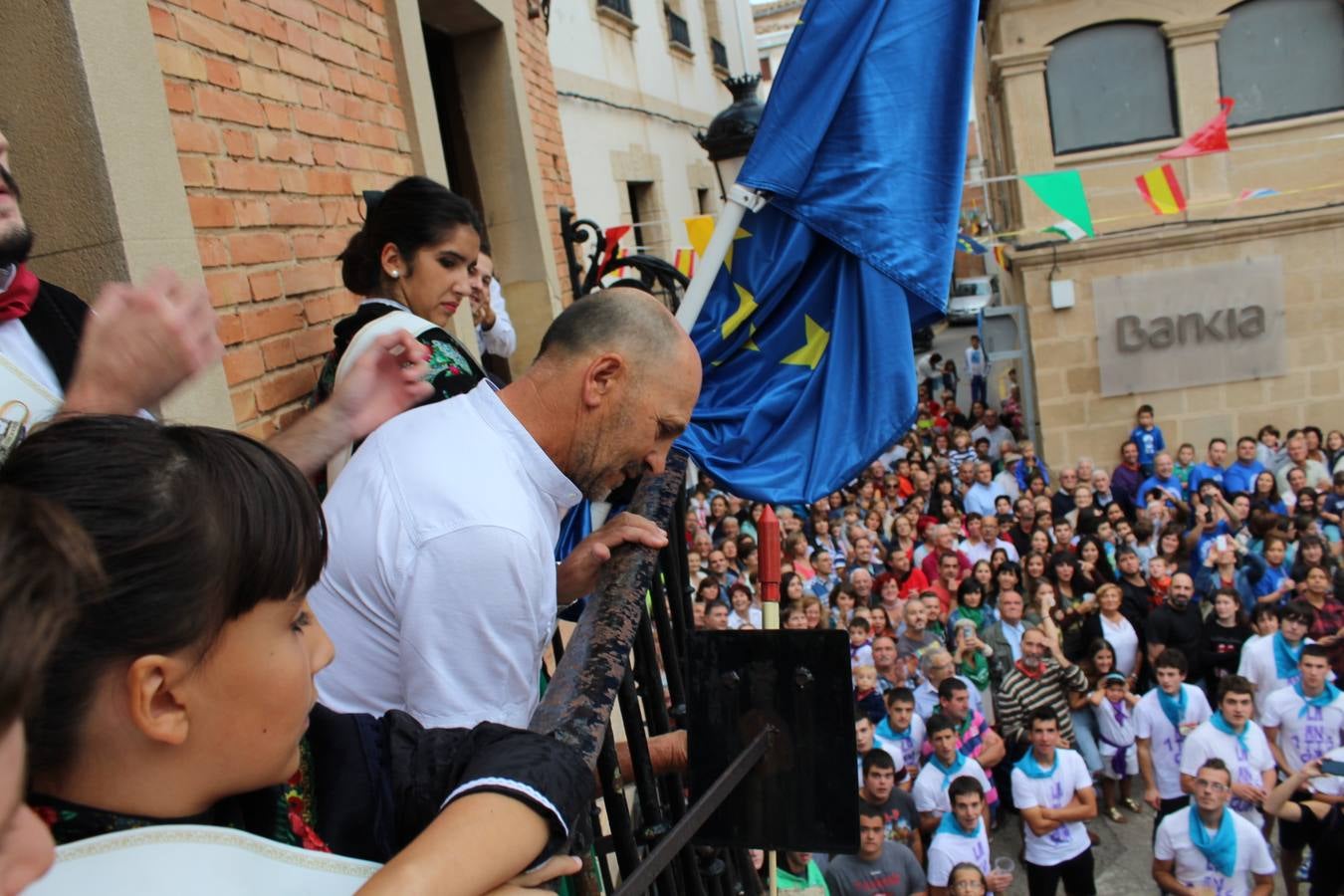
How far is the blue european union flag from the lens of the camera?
350 cm

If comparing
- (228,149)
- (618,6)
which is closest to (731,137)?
(228,149)

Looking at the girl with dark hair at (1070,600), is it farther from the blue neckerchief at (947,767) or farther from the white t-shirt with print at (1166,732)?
the blue neckerchief at (947,767)

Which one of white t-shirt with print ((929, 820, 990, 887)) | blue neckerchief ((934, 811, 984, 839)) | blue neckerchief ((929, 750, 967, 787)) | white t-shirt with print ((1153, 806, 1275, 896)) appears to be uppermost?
blue neckerchief ((929, 750, 967, 787))

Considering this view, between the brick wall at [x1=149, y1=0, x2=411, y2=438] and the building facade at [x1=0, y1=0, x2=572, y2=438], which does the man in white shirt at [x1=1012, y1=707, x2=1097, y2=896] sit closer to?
the building facade at [x1=0, y1=0, x2=572, y2=438]

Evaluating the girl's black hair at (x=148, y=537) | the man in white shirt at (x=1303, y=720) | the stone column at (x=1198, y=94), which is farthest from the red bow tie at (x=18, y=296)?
the stone column at (x=1198, y=94)

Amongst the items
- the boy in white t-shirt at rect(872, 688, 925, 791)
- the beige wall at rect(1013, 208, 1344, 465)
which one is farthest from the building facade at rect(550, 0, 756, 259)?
the boy in white t-shirt at rect(872, 688, 925, 791)

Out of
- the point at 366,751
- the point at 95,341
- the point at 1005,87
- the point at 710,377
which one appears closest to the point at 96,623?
the point at 366,751

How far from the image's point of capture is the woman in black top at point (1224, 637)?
8.65m

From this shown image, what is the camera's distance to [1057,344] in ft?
49.6

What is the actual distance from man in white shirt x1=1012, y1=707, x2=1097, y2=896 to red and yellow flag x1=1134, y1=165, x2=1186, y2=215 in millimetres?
8334

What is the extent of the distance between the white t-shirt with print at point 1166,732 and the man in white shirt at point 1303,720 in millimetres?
434

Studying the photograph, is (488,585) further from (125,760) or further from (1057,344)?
(1057,344)

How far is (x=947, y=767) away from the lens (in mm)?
6867

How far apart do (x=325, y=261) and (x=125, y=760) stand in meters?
3.09
